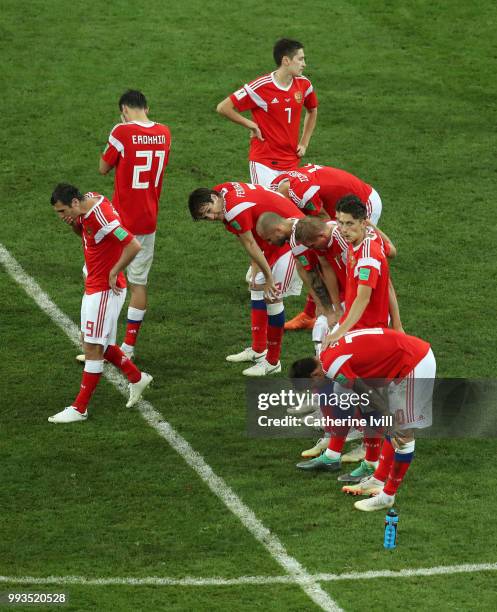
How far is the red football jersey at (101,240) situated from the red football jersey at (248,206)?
86 centimetres

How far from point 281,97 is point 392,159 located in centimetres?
361

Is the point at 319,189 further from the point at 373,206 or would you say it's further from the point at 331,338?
the point at 331,338

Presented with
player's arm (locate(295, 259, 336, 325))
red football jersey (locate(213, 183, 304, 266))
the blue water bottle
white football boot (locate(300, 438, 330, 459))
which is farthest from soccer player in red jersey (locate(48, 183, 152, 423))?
the blue water bottle

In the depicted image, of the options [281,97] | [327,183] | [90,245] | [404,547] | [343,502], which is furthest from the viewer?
[281,97]

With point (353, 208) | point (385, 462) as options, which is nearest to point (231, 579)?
point (385, 462)

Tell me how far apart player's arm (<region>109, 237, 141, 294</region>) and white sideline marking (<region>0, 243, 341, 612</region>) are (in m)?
1.21

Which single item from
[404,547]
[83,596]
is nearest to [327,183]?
[404,547]

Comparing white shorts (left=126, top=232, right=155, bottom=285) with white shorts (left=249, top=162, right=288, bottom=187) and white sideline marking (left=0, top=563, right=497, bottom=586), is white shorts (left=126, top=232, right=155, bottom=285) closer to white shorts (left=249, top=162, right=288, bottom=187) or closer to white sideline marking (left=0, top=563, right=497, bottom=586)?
white shorts (left=249, top=162, right=288, bottom=187)

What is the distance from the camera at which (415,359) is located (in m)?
8.64

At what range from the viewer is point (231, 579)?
814cm

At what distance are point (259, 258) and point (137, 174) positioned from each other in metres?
1.55

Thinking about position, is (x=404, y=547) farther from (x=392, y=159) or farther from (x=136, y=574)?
(x=392, y=159)

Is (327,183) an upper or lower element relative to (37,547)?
upper

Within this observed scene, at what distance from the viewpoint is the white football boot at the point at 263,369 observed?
11242mm
